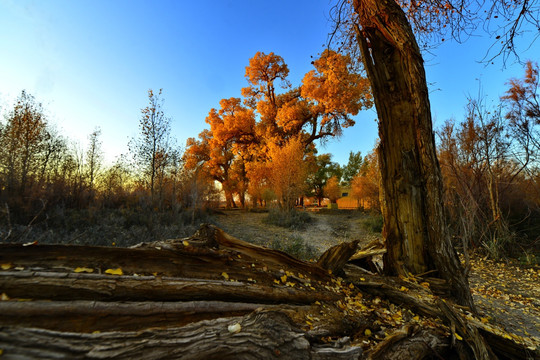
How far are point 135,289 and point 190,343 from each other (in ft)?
2.00

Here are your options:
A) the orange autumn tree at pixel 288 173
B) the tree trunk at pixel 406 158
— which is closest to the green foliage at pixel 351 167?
the orange autumn tree at pixel 288 173

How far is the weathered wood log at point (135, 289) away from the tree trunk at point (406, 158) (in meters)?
1.68

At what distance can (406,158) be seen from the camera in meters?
3.22

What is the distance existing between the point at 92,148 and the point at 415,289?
13831 millimetres

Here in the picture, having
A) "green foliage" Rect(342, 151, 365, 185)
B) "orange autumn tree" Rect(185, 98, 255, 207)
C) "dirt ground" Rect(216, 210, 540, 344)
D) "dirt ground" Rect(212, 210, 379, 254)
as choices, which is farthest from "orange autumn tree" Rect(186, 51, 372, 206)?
"green foliage" Rect(342, 151, 365, 185)

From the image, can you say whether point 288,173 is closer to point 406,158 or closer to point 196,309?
point 406,158

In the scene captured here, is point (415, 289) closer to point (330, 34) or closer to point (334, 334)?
point (334, 334)

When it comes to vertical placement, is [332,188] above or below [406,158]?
above

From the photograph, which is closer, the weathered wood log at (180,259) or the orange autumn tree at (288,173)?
the weathered wood log at (180,259)

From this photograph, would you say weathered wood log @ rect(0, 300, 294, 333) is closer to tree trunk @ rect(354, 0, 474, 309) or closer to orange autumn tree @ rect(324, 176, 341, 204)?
tree trunk @ rect(354, 0, 474, 309)

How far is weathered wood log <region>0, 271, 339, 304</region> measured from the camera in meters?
1.51

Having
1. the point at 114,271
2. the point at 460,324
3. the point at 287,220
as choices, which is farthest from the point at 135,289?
the point at 287,220

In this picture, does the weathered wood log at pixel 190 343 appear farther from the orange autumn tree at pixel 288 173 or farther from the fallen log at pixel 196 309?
the orange autumn tree at pixel 288 173

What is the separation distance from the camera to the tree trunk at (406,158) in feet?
10.3
